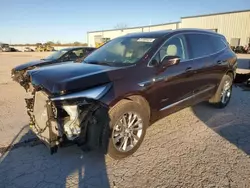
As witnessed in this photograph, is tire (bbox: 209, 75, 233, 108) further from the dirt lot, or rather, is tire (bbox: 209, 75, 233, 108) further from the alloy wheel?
the alloy wheel

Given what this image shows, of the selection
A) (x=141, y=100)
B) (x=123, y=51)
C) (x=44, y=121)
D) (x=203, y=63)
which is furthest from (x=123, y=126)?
(x=203, y=63)

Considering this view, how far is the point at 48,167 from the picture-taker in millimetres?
3121

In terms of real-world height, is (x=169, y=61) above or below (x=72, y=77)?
above

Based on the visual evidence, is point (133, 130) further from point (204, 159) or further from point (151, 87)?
point (204, 159)

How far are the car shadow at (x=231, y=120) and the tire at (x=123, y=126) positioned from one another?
1624mm

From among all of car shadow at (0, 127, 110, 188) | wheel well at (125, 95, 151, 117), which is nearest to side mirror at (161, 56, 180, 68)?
wheel well at (125, 95, 151, 117)

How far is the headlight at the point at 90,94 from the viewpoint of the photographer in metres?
2.79

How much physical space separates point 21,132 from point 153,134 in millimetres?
2501

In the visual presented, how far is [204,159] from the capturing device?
3283 mm

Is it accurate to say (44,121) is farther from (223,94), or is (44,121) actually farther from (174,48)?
(223,94)

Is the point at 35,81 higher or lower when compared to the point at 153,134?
higher

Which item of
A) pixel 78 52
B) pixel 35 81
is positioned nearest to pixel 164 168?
pixel 35 81

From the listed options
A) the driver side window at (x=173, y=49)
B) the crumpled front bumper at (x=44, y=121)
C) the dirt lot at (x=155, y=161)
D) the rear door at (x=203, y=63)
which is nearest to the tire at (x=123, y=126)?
the dirt lot at (x=155, y=161)

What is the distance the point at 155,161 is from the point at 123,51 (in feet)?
6.53
